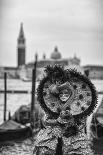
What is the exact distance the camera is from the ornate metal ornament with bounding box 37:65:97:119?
4.46 m

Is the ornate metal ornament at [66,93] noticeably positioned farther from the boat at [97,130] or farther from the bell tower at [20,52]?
the bell tower at [20,52]

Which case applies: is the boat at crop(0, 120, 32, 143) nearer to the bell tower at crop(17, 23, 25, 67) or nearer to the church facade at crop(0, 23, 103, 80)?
the church facade at crop(0, 23, 103, 80)

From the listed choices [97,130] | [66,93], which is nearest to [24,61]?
[97,130]

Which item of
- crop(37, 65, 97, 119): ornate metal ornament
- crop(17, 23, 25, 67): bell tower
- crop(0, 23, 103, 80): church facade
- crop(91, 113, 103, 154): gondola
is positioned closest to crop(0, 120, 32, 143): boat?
crop(91, 113, 103, 154): gondola

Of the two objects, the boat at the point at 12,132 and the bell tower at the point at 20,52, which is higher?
the bell tower at the point at 20,52

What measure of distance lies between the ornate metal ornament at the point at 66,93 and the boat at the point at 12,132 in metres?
7.10

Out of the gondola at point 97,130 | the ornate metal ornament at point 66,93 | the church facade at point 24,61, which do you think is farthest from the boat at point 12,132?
the church facade at point 24,61

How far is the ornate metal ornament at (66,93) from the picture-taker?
176 inches

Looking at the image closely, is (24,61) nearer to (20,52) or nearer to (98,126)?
(20,52)

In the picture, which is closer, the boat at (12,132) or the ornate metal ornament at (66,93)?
the ornate metal ornament at (66,93)

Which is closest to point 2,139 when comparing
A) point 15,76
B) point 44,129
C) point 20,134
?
point 20,134

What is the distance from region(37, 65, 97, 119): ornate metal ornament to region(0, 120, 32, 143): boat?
7.10 m

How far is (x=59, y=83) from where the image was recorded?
181 inches

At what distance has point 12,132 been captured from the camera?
1166cm
